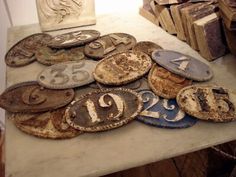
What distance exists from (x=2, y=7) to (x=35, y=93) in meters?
0.62

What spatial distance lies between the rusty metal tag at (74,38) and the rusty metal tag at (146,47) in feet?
0.47

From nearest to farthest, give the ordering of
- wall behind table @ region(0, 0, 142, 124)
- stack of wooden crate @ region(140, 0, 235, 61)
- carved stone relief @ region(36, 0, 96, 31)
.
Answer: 1. stack of wooden crate @ region(140, 0, 235, 61)
2. carved stone relief @ region(36, 0, 96, 31)
3. wall behind table @ region(0, 0, 142, 124)

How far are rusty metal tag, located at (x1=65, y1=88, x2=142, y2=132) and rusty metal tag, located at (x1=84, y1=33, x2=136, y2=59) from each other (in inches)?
7.4

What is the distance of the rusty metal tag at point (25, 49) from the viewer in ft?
2.94

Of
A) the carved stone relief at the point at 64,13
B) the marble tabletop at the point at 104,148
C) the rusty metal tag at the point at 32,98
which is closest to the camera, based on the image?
the marble tabletop at the point at 104,148

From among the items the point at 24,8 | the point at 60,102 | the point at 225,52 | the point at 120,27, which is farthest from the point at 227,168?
the point at 24,8

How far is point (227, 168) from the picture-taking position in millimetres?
1172

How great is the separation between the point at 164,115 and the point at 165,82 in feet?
0.37

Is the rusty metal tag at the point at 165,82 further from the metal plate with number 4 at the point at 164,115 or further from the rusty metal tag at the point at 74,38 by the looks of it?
the rusty metal tag at the point at 74,38

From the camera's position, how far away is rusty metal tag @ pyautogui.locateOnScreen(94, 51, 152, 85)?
76 centimetres

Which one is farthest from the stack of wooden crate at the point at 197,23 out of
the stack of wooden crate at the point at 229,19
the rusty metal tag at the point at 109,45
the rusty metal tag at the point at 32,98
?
the rusty metal tag at the point at 32,98

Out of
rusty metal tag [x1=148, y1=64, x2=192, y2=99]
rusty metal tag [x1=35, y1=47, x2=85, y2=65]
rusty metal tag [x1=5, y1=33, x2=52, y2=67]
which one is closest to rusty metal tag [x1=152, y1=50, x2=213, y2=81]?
rusty metal tag [x1=148, y1=64, x2=192, y2=99]

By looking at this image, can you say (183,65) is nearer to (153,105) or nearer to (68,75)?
(153,105)

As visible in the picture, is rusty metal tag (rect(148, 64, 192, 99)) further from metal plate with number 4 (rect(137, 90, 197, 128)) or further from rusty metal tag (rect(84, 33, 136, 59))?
rusty metal tag (rect(84, 33, 136, 59))
